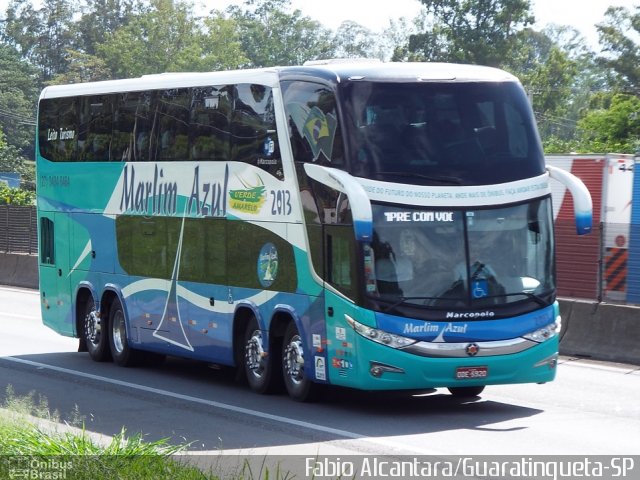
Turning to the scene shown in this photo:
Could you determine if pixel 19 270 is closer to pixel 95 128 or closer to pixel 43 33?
pixel 95 128

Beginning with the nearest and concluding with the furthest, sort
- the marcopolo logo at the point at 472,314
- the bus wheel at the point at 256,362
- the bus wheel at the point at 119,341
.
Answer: the marcopolo logo at the point at 472,314
the bus wheel at the point at 256,362
the bus wheel at the point at 119,341

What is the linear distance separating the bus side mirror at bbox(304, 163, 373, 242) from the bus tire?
280 inches

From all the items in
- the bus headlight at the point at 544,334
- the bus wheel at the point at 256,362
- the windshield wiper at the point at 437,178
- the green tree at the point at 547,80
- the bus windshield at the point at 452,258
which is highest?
the green tree at the point at 547,80

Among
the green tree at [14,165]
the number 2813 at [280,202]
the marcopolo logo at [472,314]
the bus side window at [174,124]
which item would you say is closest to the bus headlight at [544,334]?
the marcopolo logo at [472,314]

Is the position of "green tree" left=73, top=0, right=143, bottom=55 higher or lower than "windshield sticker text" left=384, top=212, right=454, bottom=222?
higher

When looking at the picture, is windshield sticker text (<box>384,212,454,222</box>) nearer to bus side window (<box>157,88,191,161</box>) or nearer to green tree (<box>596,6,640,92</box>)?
bus side window (<box>157,88,191,161</box>)

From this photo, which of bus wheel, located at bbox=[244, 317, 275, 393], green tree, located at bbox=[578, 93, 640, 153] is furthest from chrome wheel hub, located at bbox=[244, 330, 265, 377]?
green tree, located at bbox=[578, 93, 640, 153]

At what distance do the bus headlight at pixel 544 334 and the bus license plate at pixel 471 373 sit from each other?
600 millimetres

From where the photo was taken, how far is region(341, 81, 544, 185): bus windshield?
14.2 meters

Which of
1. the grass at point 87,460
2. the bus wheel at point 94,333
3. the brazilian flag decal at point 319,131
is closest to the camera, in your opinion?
the grass at point 87,460

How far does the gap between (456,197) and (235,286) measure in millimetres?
3657

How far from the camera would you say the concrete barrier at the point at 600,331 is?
1908 cm

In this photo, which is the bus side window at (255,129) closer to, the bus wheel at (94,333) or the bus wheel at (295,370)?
the bus wheel at (295,370)

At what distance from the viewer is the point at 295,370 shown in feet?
50.7
